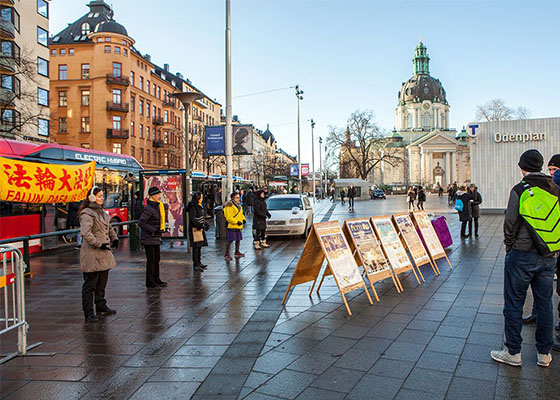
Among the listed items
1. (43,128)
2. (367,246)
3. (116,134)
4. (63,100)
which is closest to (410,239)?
(367,246)

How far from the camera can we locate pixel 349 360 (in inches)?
178

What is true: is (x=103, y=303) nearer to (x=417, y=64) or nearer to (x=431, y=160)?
(x=431, y=160)

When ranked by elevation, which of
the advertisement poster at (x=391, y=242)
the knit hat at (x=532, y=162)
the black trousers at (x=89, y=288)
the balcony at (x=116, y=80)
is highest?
the balcony at (x=116, y=80)

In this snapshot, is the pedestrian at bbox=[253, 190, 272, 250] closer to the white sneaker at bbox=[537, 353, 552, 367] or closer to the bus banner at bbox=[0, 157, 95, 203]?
the bus banner at bbox=[0, 157, 95, 203]

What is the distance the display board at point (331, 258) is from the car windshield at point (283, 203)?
9.52m

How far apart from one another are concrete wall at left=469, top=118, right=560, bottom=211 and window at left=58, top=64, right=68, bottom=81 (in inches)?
1865

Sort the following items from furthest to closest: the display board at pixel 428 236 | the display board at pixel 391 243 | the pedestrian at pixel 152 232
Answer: the display board at pixel 428 236 < the pedestrian at pixel 152 232 < the display board at pixel 391 243

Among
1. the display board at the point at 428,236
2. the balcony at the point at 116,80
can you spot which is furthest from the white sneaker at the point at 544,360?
the balcony at the point at 116,80

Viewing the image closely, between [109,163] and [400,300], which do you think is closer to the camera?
[400,300]

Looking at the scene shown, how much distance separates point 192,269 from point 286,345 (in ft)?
18.1

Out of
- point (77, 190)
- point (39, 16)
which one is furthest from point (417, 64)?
point (77, 190)

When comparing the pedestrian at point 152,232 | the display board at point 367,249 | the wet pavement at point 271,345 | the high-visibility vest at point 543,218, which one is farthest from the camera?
the pedestrian at point 152,232

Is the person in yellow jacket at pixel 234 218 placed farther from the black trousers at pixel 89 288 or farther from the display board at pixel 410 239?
the black trousers at pixel 89 288

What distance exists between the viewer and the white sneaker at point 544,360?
427 cm
